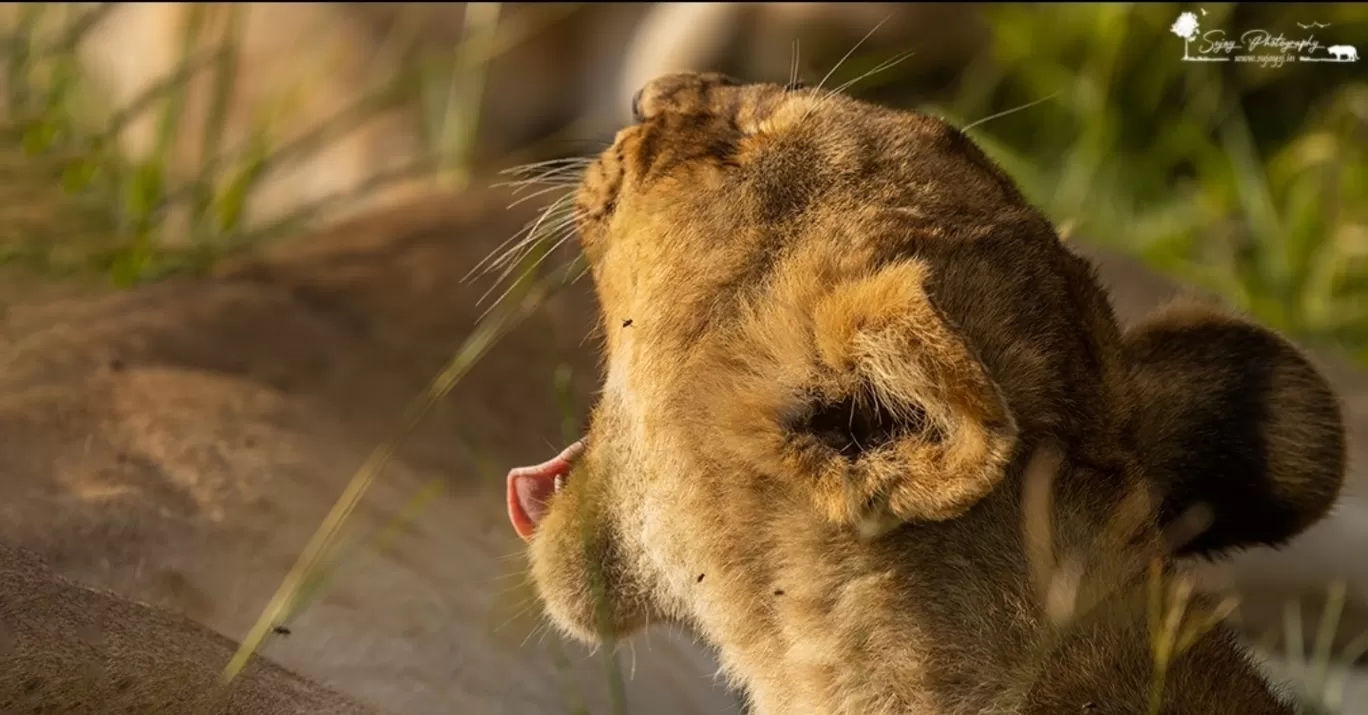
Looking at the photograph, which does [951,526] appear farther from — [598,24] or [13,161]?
[598,24]

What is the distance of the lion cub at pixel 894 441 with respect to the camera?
64.4 inches

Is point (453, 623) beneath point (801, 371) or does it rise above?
beneath

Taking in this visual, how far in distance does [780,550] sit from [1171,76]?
3847mm

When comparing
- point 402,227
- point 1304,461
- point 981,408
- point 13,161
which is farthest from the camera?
point 402,227

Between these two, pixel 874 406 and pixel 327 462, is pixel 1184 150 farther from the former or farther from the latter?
pixel 874 406

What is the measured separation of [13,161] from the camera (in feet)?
10.4

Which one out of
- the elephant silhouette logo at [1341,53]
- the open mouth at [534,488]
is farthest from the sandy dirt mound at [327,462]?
the elephant silhouette logo at [1341,53]

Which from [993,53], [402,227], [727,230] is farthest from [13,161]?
[993,53]

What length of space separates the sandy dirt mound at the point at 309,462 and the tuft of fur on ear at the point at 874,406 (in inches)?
23.7
